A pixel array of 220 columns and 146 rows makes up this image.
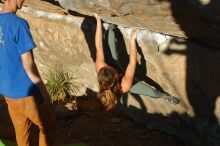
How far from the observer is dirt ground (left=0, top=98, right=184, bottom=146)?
641 centimetres

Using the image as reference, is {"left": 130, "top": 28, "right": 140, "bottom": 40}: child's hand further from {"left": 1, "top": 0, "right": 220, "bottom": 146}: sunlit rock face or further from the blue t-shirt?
the blue t-shirt

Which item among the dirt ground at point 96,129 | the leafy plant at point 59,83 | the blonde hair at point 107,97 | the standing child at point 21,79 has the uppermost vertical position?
the standing child at point 21,79

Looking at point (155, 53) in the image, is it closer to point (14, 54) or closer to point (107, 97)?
point (107, 97)

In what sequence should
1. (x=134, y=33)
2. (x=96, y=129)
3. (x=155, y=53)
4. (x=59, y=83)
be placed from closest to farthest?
(x=134, y=33) < (x=155, y=53) < (x=96, y=129) < (x=59, y=83)

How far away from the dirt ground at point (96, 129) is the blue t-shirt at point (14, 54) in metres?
1.84

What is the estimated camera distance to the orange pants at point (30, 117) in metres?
4.57

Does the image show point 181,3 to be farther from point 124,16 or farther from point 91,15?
point 91,15

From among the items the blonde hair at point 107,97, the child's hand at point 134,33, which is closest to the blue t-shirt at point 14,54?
the blonde hair at point 107,97

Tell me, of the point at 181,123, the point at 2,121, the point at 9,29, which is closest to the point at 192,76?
the point at 181,123

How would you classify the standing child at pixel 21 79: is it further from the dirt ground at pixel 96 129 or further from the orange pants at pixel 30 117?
the dirt ground at pixel 96 129

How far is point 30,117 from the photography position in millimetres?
4652

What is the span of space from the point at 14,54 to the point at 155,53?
6.50 ft

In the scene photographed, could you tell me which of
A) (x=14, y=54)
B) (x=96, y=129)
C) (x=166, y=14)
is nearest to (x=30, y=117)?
(x=14, y=54)

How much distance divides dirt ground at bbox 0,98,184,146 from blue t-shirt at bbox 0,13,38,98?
1.84m
